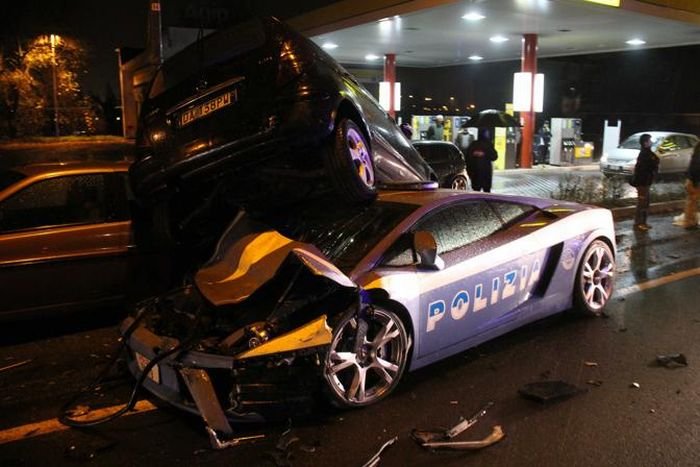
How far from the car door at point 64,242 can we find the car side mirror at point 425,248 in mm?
2631

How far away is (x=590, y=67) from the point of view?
37.6 metres

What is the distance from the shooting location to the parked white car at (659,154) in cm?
1931

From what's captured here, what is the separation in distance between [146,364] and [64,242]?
195cm

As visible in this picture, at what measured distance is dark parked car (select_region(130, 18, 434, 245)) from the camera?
4.86 m

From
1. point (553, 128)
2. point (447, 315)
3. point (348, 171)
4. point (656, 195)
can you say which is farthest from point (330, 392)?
point (553, 128)

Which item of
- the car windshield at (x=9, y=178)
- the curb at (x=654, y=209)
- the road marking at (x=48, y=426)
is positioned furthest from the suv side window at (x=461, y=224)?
the curb at (x=654, y=209)

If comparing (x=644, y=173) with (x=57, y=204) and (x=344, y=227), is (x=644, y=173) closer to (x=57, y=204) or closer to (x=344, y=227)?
(x=344, y=227)

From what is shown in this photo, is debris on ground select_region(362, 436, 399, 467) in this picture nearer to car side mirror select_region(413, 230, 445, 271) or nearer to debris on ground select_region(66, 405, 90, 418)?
car side mirror select_region(413, 230, 445, 271)

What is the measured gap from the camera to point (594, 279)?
227 inches

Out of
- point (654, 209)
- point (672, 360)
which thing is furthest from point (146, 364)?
point (654, 209)

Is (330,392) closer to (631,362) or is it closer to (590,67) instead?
(631,362)

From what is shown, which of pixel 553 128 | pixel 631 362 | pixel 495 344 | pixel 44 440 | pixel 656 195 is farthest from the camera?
pixel 553 128

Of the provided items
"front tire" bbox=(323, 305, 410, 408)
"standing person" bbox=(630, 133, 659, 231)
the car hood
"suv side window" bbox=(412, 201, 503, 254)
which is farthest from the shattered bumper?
"standing person" bbox=(630, 133, 659, 231)

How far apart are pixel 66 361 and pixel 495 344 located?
3.28 meters
